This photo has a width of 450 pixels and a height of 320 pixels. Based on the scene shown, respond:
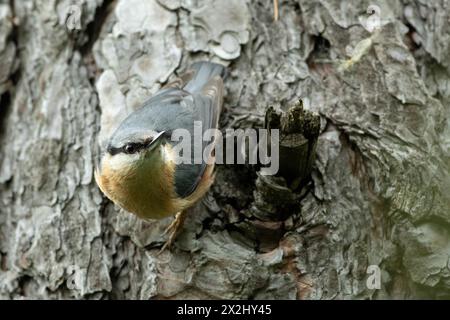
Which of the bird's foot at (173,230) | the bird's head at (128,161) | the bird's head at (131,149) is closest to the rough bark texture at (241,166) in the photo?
the bird's foot at (173,230)

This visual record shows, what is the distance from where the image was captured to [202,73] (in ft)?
12.0

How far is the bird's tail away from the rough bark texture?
0.07 metres

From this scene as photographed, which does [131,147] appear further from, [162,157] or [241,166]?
[241,166]

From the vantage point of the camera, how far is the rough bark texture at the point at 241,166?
3.17 metres

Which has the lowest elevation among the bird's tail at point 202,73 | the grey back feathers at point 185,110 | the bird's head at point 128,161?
the bird's head at point 128,161

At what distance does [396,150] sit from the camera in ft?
10.6

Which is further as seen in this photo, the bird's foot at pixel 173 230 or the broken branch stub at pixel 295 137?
the bird's foot at pixel 173 230

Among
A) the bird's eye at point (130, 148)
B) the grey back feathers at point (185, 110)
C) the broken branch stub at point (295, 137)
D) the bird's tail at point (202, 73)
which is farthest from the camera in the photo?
the bird's tail at point (202, 73)

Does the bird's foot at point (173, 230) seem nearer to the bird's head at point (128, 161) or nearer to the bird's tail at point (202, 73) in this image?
the bird's head at point (128, 161)

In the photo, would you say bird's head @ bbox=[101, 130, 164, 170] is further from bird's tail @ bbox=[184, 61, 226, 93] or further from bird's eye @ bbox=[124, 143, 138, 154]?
bird's tail @ bbox=[184, 61, 226, 93]

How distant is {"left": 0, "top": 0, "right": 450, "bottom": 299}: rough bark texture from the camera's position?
317cm

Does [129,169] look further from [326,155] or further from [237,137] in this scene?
[326,155]

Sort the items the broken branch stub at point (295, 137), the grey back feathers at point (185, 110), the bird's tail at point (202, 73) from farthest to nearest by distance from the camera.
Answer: the bird's tail at point (202, 73), the grey back feathers at point (185, 110), the broken branch stub at point (295, 137)

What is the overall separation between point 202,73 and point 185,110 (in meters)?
0.25
